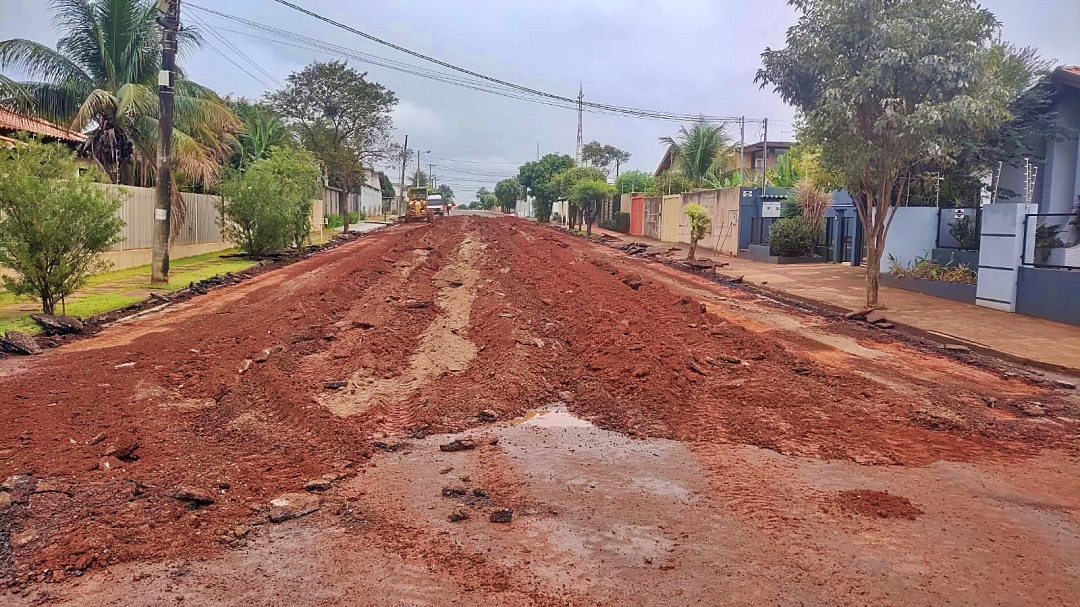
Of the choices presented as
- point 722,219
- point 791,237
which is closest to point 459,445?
point 791,237

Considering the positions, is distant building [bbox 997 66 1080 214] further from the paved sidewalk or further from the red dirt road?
the red dirt road

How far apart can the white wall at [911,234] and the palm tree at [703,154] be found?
19014 mm

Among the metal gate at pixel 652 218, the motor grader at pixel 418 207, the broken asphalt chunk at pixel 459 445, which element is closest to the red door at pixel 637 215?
the metal gate at pixel 652 218

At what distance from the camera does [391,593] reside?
12.3 ft

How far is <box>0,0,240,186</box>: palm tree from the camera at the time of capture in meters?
19.9

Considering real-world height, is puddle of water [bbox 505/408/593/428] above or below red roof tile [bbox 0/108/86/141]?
below

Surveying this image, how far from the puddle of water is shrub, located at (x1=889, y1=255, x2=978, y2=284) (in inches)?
482

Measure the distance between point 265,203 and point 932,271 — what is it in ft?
60.3

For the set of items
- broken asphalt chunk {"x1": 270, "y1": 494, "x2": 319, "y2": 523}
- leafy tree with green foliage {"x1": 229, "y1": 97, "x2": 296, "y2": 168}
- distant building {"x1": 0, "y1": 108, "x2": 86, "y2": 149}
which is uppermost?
leafy tree with green foliage {"x1": 229, "y1": 97, "x2": 296, "y2": 168}

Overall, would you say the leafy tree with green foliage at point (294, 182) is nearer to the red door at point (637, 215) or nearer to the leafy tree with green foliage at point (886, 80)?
the leafy tree with green foliage at point (886, 80)

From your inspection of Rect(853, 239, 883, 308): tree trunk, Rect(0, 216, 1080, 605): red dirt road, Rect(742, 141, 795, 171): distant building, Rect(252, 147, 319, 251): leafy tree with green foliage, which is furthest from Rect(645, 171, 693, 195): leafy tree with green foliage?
Rect(0, 216, 1080, 605): red dirt road

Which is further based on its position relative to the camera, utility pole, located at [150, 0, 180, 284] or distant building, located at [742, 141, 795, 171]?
distant building, located at [742, 141, 795, 171]

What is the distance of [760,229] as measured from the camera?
28094mm

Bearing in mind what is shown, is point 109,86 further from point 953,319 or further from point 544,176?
point 544,176
